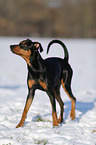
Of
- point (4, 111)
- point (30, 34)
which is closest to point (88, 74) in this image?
point (4, 111)

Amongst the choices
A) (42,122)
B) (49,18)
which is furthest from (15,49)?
(49,18)

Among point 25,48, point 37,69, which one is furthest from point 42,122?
point 25,48

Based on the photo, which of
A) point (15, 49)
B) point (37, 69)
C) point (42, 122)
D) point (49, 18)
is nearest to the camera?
point (15, 49)

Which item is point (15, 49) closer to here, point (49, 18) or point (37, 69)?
point (37, 69)

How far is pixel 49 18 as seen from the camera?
3303cm

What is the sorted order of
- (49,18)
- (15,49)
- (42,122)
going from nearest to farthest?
(15,49)
(42,122)
(49,18)

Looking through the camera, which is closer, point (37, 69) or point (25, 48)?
point (25, 48)

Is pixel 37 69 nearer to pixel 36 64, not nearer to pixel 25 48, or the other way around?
pixel 36 64

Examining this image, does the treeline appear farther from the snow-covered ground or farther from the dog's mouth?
the dog's mouth

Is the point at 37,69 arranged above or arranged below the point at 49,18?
below

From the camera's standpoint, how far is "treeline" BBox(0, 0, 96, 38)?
1273 inches

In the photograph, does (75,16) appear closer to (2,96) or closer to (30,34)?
(30,34)

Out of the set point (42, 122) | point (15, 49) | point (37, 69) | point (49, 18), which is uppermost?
point (49, 18)

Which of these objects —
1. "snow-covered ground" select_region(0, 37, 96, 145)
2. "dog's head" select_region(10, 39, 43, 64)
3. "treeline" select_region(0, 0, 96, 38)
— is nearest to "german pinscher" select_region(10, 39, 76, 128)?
"dog's head" select_region(10, 39, 43, 64)
